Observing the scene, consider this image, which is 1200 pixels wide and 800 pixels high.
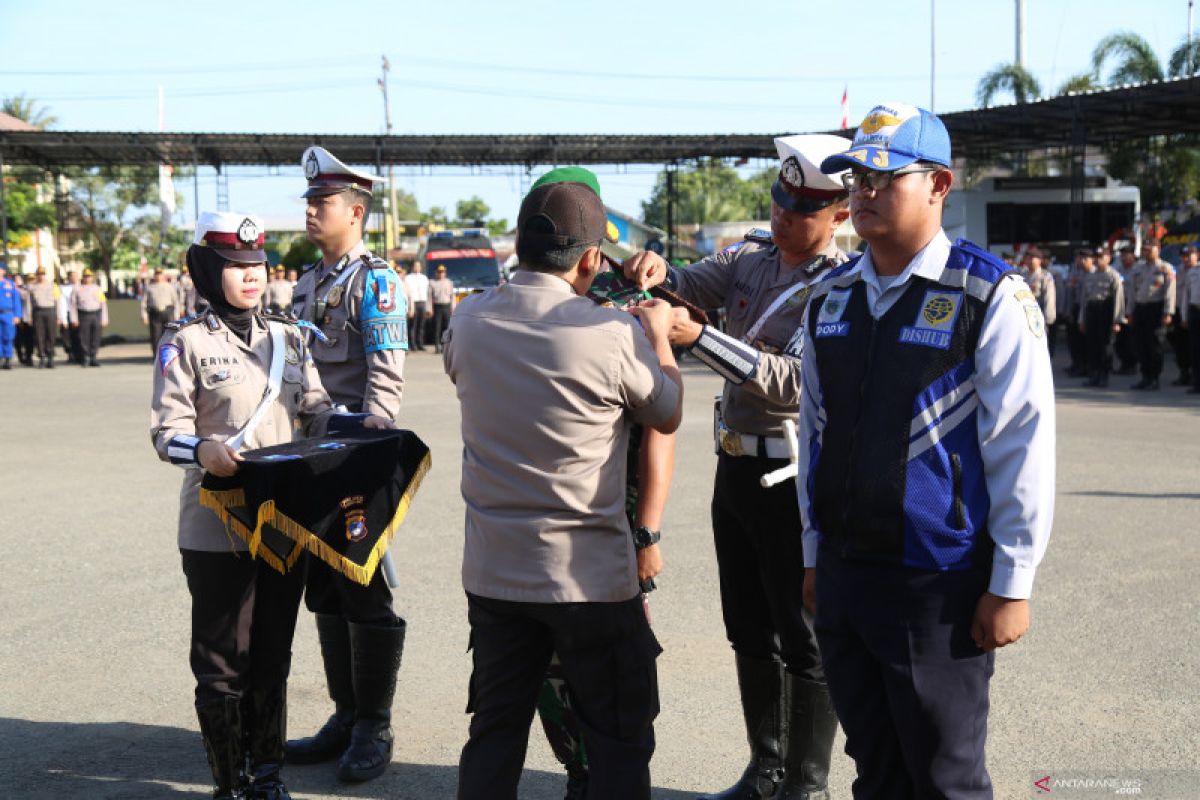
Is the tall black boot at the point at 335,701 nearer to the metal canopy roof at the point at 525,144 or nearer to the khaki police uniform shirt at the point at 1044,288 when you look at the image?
the khaki police uniform shirt at the point at 1044,288

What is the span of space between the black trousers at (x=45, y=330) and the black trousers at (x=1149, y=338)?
20.0m

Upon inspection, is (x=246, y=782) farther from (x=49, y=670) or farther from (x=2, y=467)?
(x=2, y=467)

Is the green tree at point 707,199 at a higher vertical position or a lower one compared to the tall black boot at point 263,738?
higher

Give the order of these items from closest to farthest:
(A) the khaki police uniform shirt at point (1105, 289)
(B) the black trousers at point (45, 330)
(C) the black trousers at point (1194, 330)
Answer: (C) the black trousers at point (1194, 330), (A) the khaki police uniform shirt at point (1105, 289), (B) the black trousers at point (45, 330)

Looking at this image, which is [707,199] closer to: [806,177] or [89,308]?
[89,308]

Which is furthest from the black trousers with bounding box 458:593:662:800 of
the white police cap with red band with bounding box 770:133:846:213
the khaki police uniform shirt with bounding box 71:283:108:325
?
the khaki police uniform shirt with bounding box 71:283:108:325

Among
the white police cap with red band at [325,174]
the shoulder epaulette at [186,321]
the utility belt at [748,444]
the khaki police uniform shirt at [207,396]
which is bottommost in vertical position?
the utility belt at [748,444]

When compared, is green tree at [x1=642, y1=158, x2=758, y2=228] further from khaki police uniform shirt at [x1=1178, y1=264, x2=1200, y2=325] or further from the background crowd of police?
khaki police uniform shirt at [x1=1178, y1=264, x2=1200, y2=325]

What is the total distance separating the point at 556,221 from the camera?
3088mm

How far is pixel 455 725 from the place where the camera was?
15.4 ft

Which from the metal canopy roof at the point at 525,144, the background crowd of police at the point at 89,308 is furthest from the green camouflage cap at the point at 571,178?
the metal canopy roof at the point at 525,144

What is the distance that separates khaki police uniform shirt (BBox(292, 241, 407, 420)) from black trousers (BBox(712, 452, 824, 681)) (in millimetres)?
1303

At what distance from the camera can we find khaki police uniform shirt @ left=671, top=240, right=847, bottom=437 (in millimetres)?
3625

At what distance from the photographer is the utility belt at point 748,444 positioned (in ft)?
12.8
